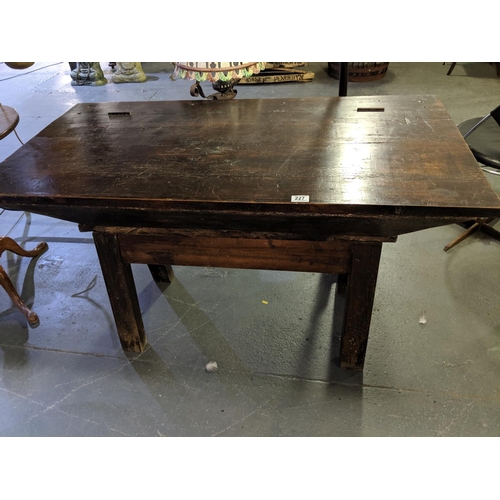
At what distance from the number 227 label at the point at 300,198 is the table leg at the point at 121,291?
0.70 meters

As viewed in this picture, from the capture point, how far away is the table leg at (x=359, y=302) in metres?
1.39

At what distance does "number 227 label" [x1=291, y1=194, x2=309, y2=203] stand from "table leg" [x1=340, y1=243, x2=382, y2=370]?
0.86 feet

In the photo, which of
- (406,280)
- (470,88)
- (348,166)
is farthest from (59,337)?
(470,88)

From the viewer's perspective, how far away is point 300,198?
125 cm

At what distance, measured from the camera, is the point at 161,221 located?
140cm

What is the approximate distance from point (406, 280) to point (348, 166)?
1.01 metres

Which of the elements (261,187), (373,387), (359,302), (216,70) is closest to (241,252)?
(261,187)

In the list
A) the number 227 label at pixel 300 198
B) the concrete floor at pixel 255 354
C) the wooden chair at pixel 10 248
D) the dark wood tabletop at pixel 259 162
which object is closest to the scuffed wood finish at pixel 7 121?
the wooden chair at pixel 10 248

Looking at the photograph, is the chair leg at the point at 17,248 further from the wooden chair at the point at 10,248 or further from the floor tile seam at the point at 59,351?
the floor tile seam at the point at 59,351

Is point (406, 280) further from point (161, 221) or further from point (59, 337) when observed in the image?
point (59, 337)

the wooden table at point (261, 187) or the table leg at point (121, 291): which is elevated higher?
the wooden table at point (261, 187)

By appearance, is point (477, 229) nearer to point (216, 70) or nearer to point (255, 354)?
point (255, 354)

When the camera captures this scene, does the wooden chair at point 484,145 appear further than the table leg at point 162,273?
No

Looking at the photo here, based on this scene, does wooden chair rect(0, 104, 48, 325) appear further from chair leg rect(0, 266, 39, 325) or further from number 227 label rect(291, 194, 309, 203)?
number 227 label rect(291, 194, 309, 203)
